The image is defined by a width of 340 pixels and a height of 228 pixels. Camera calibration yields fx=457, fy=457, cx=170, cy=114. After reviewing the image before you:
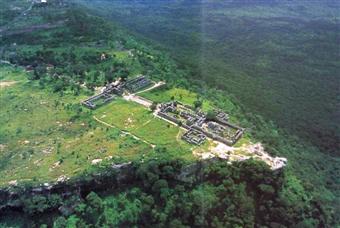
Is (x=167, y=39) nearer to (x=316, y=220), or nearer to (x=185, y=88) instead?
(x=185, y=88)

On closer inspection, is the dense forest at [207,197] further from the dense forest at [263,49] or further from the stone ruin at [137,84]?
the dense forest at [263,49]

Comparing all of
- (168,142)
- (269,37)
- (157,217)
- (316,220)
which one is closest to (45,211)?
(157,217)

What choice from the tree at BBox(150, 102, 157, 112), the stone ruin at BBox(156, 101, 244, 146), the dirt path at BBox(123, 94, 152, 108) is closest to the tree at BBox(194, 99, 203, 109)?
the stone ruin at BBox(156, 101, 244, 146)

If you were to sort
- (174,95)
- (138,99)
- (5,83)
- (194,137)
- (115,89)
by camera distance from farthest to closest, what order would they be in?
(5,83)
(115,89)
(174,95)
(138,99)
(194,137)

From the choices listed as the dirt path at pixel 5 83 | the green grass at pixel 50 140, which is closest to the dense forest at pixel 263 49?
the green grass at pixel 50 140

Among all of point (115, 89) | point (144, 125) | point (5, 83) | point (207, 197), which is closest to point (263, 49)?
point (115, 89)

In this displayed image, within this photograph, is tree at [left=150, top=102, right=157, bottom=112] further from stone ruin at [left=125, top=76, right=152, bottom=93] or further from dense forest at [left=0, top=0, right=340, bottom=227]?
dense forest at [left=0, top=0, right=340, bottom=227]

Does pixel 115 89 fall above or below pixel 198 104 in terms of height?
below

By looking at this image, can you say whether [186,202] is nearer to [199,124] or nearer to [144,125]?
[199,124]
